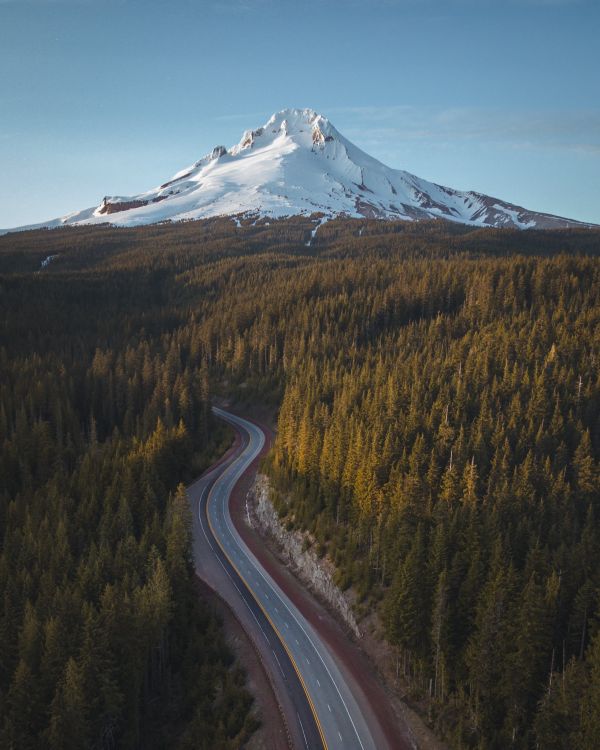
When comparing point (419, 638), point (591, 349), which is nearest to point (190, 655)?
point (419, 638)

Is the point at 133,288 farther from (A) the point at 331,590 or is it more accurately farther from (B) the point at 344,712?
(B) the point at 344,712

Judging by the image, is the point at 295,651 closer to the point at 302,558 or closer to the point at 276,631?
the point at 276,631

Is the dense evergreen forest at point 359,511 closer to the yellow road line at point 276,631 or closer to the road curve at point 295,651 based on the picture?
the road curve at point 295,651

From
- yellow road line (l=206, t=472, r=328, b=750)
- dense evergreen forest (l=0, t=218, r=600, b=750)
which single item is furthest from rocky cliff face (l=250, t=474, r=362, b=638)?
yellow road line (l=206, t=472, r=328, b=750)

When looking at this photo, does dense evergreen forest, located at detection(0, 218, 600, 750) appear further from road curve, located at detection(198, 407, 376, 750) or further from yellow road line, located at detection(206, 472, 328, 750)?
yellow road line, located at detection(206, 472, 328, 750)

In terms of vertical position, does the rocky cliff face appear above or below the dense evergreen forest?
below

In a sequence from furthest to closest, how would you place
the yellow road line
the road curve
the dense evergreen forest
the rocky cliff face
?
1. the rocky cliff face
2. the yellow road line
3. the road curve
4. the dense evergreen forest
